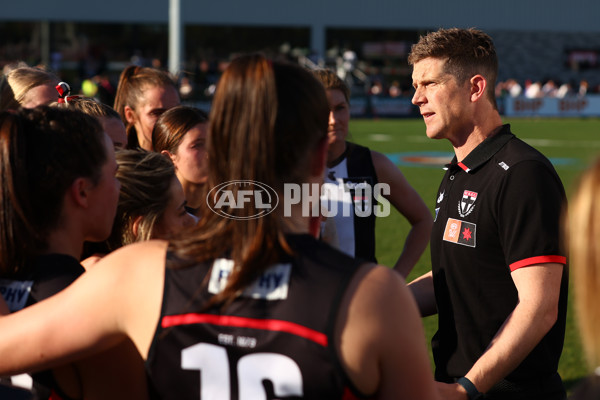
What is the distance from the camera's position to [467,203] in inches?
127

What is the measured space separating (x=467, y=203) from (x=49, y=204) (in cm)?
172

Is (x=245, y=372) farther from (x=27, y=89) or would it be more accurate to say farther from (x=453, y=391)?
(x=27, y=89)

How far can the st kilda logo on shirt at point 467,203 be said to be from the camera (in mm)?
3211

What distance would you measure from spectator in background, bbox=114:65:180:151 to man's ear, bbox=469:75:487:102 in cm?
218

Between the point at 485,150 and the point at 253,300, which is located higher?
the point at 485,150

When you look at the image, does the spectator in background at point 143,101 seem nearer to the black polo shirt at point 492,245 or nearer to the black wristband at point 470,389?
the black polo shirt at point 492,245

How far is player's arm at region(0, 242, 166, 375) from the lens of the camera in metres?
1.87

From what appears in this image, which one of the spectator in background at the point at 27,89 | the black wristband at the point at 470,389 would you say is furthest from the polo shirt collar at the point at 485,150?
the spectator in background at the point at 27,89

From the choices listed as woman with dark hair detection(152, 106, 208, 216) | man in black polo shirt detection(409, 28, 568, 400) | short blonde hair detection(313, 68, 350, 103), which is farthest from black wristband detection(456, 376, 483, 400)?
short blonde hair detection(313, 68, 350, 103)

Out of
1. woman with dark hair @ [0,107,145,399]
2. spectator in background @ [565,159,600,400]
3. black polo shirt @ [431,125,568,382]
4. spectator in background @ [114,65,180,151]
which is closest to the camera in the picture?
spectator in background @ [565,159,600,400]

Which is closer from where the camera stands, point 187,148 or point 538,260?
point 538,260

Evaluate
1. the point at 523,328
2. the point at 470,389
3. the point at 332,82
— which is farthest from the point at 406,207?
the point at 470,389

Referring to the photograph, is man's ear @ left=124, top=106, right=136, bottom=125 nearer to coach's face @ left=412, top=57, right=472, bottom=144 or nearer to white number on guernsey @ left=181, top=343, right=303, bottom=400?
coach's face @ left=412, top=57, right=472, bottom=144

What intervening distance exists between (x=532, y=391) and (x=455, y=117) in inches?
47.5
